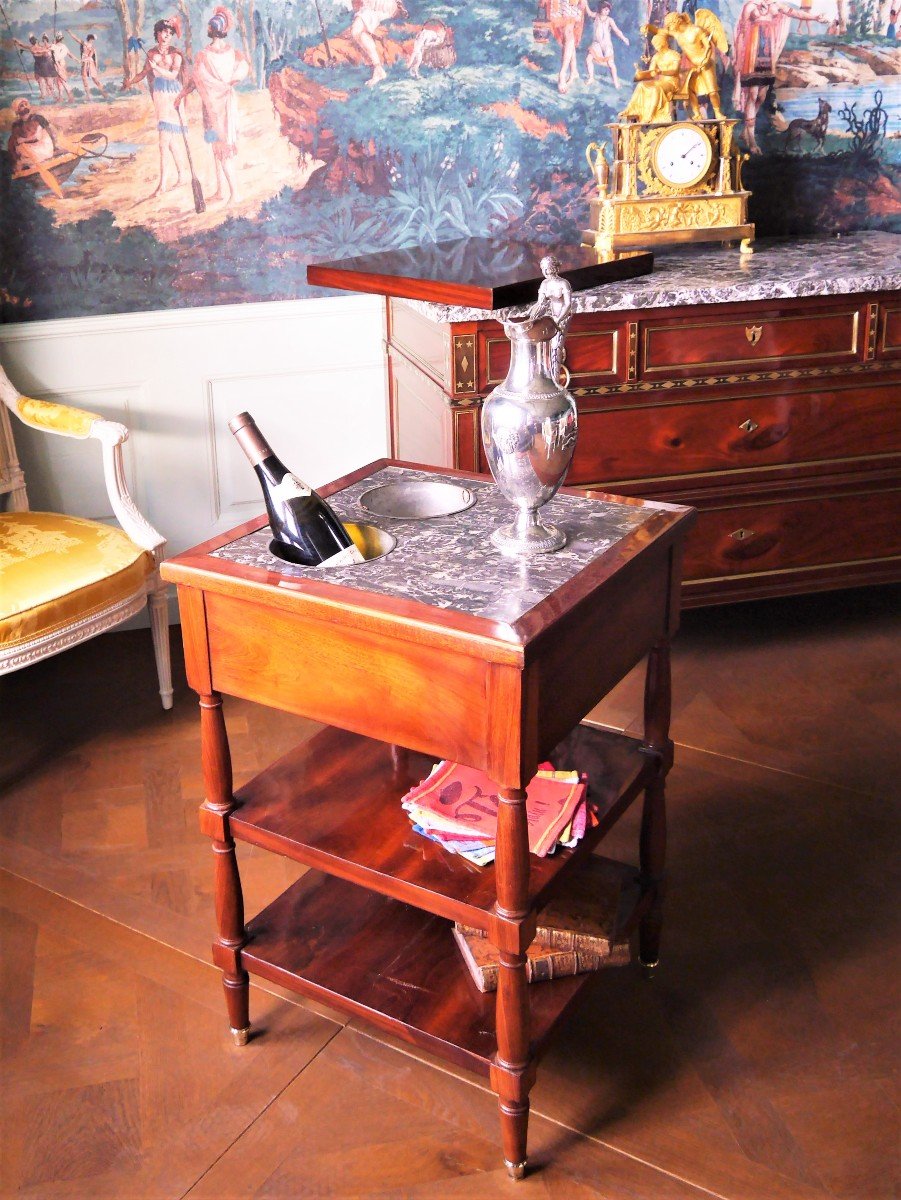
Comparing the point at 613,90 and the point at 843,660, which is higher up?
the point at 613,90

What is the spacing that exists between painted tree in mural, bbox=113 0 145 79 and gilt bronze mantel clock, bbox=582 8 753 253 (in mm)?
1513

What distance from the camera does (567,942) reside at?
226cm

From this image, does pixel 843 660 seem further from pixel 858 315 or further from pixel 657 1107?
pixel 657 1107

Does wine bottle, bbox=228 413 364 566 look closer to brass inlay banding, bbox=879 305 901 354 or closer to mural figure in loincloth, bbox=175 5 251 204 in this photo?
mural figure in loincloth, bbox=175 5 251 204

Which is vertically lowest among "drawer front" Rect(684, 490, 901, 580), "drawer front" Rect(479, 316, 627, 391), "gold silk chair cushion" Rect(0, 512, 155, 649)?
"drawer front" Rect(684, 490, 901, 580)

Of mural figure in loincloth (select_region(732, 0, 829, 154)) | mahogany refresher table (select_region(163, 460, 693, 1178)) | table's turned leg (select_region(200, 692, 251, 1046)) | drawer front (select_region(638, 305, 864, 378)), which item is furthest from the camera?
mural figure in loincloth (select_region(732, 0, 829, 154))

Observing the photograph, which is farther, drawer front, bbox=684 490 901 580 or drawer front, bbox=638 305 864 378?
drawer front, bbox=684 490 901 580

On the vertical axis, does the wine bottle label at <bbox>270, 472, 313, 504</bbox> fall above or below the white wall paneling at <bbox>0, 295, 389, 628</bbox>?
above

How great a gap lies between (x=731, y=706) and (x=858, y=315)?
50.8 inches

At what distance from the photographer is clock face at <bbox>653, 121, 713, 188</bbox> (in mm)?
3896

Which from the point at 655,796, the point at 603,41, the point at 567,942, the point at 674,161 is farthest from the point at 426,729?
the point at 603,41

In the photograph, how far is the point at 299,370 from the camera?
14.0ft

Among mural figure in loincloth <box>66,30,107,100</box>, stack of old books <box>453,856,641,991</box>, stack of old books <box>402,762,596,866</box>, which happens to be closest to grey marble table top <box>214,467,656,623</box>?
stack of old books <box>402,762,596,866</box>

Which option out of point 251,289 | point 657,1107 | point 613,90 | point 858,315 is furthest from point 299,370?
point 657,1107
